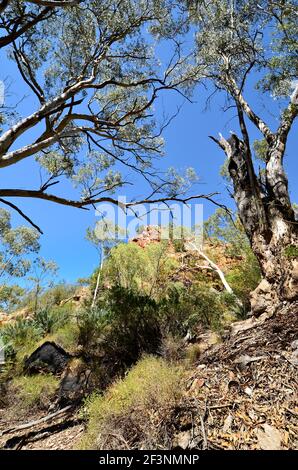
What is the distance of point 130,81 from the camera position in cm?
730

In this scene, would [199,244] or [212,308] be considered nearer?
[212,308]

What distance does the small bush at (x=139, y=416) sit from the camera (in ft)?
7.93

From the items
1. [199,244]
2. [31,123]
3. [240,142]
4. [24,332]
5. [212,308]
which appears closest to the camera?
[31,123]

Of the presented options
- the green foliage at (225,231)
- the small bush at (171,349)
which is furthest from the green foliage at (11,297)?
the small bush at (171,349)

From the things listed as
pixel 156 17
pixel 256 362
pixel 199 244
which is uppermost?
pixel 156 17

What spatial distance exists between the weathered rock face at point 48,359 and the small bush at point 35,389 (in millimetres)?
283

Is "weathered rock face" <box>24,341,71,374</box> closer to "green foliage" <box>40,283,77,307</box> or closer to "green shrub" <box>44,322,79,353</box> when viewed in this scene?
"green shrub" <box>44,322,79,353</box>

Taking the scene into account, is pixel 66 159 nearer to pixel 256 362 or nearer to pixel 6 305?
pixel 256 362

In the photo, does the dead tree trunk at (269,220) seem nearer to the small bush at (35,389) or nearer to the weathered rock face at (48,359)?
the small bush at (35,389)

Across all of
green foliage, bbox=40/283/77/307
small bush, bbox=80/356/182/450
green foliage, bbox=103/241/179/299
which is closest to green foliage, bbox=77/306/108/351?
small bush, bbox=80/356/182/450

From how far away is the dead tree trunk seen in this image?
4.30m
